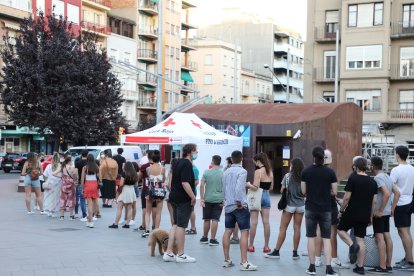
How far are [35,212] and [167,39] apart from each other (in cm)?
5630

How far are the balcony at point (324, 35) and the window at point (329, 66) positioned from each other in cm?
108

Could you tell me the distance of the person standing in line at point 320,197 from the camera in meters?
9.14

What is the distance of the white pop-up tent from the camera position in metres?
20.1

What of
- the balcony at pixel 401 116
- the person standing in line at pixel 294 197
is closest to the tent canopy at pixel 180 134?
the person standing in line at pixel 294 197

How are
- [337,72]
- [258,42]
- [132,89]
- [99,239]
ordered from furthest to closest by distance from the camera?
[258,42] < [132,89] < [337,72] < [99,239]

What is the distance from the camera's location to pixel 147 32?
224ft

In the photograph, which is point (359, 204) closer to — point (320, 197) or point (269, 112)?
point (320, 197)

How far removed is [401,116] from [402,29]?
624cm

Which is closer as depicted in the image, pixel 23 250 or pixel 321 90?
pixel 23 250

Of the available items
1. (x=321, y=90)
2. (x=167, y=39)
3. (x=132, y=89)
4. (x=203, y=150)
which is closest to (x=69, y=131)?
(x=203, y=150)

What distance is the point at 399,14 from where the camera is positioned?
45.1m

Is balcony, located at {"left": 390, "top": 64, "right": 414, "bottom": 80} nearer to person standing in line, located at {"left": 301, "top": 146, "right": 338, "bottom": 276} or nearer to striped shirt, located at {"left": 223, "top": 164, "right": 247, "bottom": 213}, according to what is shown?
striped shirt, located at {"left": 223, "top": 164, "right": 247, "bottom": 213}

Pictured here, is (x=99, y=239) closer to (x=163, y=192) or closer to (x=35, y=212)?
(x=163, y=192)

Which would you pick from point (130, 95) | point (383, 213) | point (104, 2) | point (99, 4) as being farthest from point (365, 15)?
point (383, 213)
